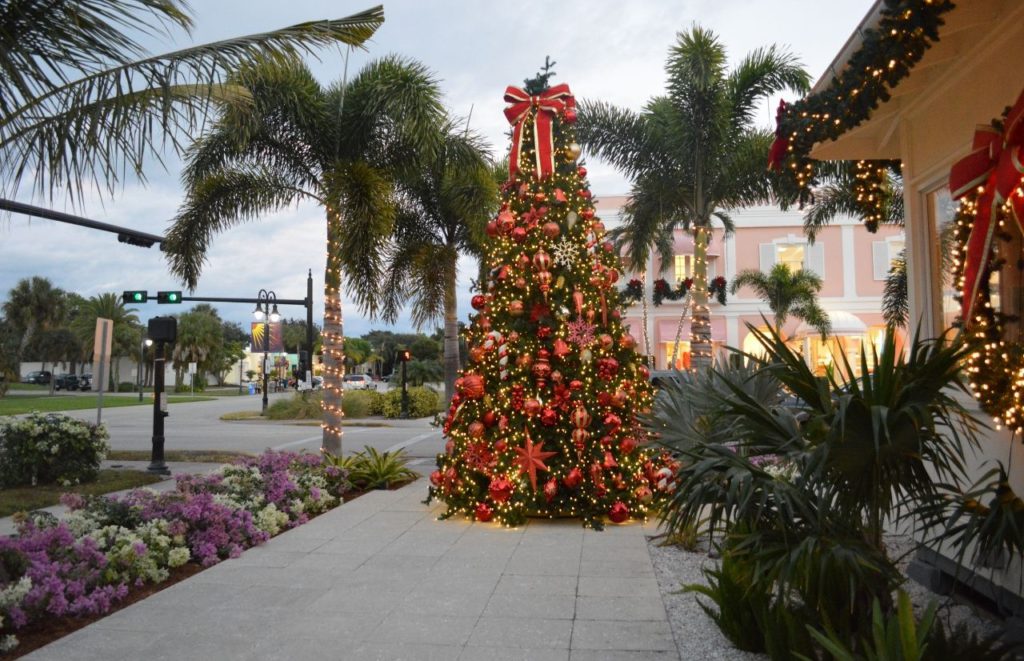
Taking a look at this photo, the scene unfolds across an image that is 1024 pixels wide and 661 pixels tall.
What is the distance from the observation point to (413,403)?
3105 cm

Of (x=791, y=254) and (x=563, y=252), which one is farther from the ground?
(x=791, y=254)

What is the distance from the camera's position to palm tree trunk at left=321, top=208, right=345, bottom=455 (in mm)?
12383

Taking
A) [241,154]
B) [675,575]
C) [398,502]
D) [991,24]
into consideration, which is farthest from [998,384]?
[241,154]

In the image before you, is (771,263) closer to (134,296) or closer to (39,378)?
(134,296)

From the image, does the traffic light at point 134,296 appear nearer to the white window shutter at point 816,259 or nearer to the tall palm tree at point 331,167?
the tall palm tree at point 331,167

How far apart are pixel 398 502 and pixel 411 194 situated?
341 inches

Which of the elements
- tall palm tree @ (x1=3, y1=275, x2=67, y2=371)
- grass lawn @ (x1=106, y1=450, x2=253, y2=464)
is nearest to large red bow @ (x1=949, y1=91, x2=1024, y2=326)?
grass lawn @ (x1=106, y1=450, x2=253, y2=464)

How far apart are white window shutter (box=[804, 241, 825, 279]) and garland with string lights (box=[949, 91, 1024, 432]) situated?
32.6m

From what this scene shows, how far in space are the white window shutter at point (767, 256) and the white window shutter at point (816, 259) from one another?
4.71 ft

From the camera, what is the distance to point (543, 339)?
850 centimetres

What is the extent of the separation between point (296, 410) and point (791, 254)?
75.0ft

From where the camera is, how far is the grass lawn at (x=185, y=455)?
15.8m

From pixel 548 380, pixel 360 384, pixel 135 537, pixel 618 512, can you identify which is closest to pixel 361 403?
pixel 360 384

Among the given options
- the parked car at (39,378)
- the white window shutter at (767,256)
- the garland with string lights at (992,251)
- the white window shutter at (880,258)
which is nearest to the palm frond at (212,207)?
the garland with string lights at (992,251)
